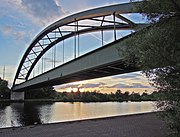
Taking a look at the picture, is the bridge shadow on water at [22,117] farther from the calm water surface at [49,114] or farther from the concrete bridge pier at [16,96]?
the concrete bridge pier at [16,96]

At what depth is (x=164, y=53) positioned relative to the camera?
567 centimetres

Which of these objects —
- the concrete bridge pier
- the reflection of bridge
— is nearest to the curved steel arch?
the reflection of bridge

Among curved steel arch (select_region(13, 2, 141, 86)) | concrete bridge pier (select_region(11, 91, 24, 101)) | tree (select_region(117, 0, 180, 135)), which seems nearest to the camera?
tree (select_region(117, 0, 180, 135))

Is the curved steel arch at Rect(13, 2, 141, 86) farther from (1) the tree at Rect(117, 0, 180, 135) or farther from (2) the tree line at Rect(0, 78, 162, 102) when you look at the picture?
(2) the tree line at Rect(0, 78, 162, 102)

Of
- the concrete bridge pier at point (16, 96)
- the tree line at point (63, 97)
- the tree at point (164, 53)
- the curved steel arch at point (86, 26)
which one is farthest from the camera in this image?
the tree line at point (63, 97)

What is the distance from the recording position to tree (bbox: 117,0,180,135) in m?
5.56

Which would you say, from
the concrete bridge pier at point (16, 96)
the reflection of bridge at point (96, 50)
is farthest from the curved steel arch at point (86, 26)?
the concrete bridge pier at point (16, 96)

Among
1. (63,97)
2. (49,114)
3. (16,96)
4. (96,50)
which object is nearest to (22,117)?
(49,114)

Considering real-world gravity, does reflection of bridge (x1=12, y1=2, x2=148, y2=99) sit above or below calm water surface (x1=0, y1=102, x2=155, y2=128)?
above

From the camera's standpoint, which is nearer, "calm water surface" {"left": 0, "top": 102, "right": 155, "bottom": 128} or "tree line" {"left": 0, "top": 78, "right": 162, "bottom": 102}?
"calm water surface" {"left": 0, "top": 102, "right": 155, "bottom": 128}

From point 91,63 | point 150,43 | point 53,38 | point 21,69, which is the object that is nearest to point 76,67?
point 91,63

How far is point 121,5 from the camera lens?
723 inches

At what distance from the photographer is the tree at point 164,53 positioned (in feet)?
18.2

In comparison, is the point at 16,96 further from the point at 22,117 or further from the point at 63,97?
the point at 22,117
